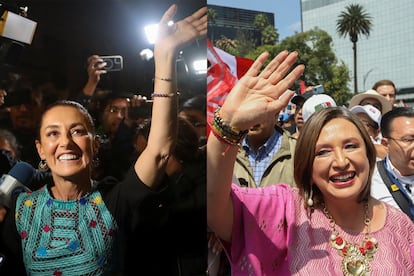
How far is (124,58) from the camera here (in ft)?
4.70

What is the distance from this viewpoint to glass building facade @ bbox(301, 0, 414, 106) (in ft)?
184

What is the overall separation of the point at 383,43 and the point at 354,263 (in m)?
64.2

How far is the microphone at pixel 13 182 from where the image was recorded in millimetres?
1399

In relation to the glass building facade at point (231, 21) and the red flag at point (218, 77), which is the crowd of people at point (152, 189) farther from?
the glass building facade at point (231, 21)

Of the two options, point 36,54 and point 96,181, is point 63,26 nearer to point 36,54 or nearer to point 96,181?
point 36,54

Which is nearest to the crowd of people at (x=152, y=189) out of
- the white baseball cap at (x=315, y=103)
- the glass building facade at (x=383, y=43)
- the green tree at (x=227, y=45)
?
the white baseball cap at (x=315, y=103)

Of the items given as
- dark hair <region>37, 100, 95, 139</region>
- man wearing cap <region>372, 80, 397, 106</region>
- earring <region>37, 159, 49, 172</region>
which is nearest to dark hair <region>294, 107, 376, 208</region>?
dark hair <region>37, 100, 95, 139</region>

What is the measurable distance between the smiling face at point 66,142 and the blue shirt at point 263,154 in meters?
1.46

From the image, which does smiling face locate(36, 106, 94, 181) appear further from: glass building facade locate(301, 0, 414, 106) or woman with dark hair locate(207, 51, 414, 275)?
glass building facade locate(301, 0, 414, 106)

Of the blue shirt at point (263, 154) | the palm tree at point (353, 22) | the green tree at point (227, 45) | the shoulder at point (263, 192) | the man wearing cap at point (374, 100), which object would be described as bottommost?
the shoulder at point (263, 192)

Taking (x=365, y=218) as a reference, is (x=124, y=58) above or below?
above

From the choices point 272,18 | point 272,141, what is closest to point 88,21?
point 272,141

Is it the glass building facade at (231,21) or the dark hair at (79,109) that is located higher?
the glass building facade at (231,21)

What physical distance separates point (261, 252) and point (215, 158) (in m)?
0.40
